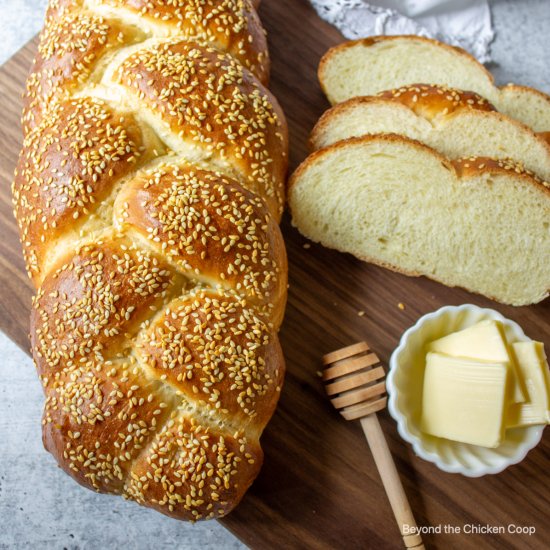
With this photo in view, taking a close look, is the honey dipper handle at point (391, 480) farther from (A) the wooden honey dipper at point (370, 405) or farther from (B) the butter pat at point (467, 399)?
(B) the butter pat at point (467, 399)

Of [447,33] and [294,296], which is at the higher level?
[447,33]

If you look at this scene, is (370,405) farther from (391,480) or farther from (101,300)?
(101,300)

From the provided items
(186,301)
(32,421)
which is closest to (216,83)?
(186,301)

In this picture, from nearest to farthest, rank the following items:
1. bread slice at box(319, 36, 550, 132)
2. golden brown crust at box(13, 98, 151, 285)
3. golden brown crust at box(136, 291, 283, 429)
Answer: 1. golden brown crust at box(136, 291, 283, 429)
2. golden brown crust at box(13, 98, 151, 285)
3. bread slice at box(319, 36, 550, 132)

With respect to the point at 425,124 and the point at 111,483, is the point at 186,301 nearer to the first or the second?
the point at 111,483

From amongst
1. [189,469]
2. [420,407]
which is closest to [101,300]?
[189,469]

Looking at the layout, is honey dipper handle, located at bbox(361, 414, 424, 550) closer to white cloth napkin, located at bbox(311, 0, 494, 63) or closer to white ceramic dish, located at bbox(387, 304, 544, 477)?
white ceramic dish, located at bbox(387, 304, 544, 477)

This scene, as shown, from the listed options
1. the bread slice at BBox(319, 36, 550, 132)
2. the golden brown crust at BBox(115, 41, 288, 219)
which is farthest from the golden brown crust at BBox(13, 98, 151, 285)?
the bread slice at BBox(319, 36, 550, 132)
